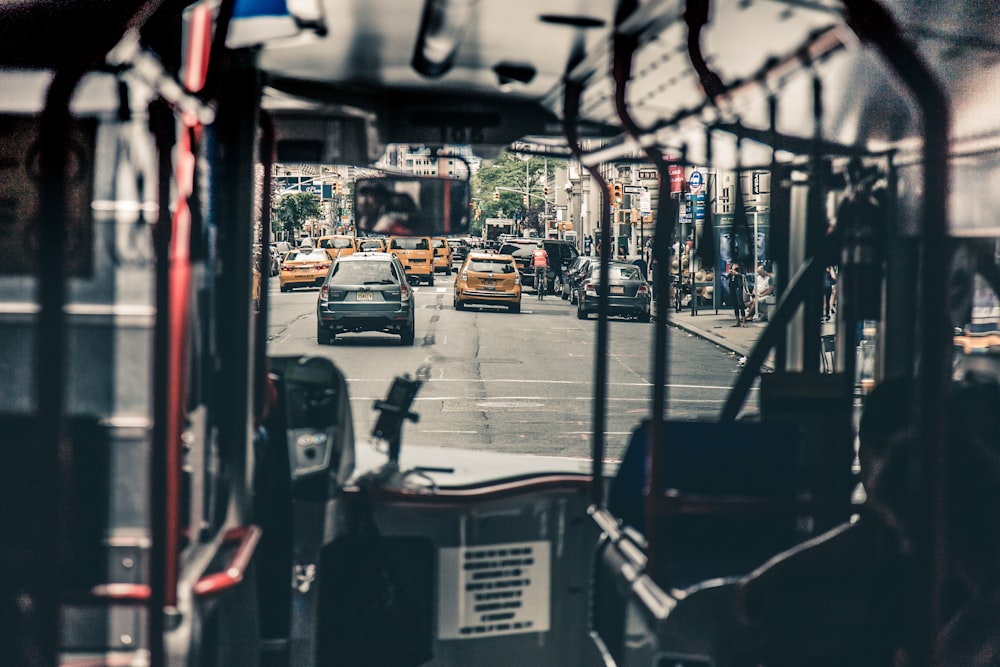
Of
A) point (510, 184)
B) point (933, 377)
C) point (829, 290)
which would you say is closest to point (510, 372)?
point (510, 184)

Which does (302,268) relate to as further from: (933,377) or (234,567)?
(933,377)

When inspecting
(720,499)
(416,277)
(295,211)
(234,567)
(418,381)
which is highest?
(295,211)

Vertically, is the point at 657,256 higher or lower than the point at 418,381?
higher

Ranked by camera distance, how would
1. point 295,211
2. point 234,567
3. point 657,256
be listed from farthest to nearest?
point 295,211 → point 657,256 → point 234,567

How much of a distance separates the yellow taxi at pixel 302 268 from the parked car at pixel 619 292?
0.68 m

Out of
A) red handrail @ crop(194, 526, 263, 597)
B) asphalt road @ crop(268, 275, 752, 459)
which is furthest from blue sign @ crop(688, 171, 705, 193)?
red handrail @ crop(194, 526, 263, 597)

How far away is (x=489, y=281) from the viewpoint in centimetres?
346

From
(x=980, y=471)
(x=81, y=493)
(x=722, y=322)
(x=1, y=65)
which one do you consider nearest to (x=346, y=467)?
(x=81, y=493)

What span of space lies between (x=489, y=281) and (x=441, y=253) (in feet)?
1.54

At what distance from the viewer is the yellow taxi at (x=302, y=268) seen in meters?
2.92

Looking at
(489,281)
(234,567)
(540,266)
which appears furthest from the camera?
(540,266)

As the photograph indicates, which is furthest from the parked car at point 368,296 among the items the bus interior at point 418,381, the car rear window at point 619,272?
the car rear window at point 619,272

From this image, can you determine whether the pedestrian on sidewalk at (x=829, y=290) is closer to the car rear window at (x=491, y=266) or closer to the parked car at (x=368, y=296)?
the car rear window at (x=491, y=266)

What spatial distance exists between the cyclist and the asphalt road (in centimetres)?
9
